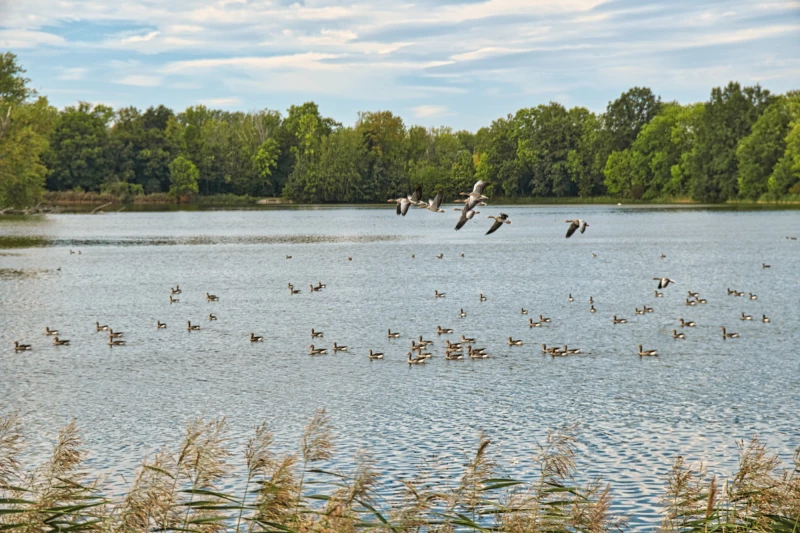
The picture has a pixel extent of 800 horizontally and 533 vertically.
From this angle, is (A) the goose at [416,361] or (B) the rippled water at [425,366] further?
(A) the goose at [416,361]

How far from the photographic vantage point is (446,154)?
593ft

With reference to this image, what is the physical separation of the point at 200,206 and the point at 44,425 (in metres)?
148

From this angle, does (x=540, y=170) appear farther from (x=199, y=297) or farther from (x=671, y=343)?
(x=671, y=343)

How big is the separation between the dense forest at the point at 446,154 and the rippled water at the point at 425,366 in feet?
221

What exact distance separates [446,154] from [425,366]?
155m

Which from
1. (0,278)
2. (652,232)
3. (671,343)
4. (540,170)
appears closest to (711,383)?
(671,343)

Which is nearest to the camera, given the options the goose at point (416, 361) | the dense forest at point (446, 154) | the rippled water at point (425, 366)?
the rippled water at point (425, 366)

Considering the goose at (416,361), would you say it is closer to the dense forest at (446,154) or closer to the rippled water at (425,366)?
the rippled water at (425,366)

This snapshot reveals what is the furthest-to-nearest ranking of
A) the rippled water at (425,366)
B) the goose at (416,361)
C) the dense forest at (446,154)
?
the dense forest at (446,154) → the goose at (416,361) → the rippled water at (425,366)

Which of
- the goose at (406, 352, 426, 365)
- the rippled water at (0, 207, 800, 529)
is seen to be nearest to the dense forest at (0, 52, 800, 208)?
the rippled water at (0, 207, 800, 529)

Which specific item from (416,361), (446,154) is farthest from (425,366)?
(446,154)

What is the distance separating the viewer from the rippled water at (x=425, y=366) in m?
20.1

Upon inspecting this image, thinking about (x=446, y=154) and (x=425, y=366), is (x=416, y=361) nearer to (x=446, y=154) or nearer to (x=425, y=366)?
(x=425, y=366)

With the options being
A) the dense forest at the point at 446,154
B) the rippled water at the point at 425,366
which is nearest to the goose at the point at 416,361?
the rippled water at the point at 425,366
